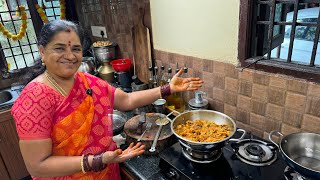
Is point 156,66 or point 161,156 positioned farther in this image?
point 156,66

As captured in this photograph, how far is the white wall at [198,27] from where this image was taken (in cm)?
114

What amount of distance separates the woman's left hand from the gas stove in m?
0.32

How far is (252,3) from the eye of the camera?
3.38 feet

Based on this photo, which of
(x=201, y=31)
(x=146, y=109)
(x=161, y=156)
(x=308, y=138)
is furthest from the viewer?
(x=146, y=109)

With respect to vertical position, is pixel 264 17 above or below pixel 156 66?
above

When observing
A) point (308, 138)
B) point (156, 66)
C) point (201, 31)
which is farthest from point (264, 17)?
point (156, 66)

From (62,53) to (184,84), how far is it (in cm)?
63

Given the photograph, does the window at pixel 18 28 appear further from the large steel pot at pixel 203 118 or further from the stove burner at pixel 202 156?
the stove burner at pixel 202 156

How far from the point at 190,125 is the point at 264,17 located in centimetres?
66

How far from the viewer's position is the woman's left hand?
3.86ft

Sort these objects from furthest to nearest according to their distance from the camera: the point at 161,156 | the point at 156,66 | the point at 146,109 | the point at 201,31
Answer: the point at 156,66 → the point at 146,109 → the point at 201,31 → the point at 161,156

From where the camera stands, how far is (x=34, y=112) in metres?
0.82

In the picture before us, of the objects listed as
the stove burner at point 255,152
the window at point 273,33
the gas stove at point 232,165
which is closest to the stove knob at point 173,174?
the gas stove at point 232,165

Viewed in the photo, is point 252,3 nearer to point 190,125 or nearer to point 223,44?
point 223,44
